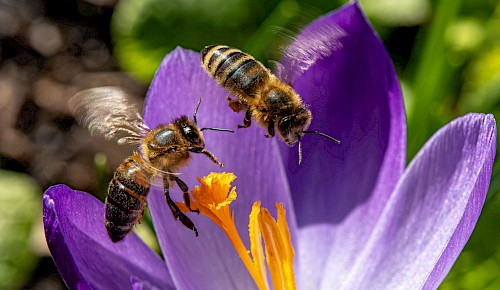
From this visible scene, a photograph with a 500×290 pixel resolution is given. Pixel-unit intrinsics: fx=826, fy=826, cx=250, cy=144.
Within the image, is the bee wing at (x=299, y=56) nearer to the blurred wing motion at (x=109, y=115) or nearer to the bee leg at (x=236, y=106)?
the bee leg at (x=236, y=106)

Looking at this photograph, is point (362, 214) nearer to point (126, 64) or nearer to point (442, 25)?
point (442, 25)

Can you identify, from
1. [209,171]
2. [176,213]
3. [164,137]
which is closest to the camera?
[164,137]

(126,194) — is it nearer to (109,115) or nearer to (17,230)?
(109,115)

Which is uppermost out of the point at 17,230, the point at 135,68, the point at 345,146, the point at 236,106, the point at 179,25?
the point at 236,106

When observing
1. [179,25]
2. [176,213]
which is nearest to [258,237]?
[176,213]

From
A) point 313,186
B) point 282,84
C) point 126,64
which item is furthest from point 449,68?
point 126,64

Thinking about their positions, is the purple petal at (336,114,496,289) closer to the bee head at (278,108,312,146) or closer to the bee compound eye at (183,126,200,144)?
the bee head at (278,108,312,146)
